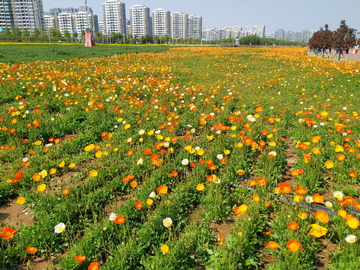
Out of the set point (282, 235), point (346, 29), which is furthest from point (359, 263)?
point (346, 29)

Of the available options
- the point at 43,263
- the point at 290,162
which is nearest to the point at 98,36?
the point at 290,162

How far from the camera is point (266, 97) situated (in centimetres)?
881

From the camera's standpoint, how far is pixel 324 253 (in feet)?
8.66

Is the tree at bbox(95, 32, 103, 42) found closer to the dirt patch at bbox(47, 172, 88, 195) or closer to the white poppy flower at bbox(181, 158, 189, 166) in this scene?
the dirt patch at bbox(47, 172, 88, 195)

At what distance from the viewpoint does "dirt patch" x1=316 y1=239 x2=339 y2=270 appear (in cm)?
251

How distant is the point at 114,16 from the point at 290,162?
218995 mm

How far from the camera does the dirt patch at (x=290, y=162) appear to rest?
4.03 m

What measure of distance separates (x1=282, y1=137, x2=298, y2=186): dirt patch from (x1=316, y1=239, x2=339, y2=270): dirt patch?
123 centimetres

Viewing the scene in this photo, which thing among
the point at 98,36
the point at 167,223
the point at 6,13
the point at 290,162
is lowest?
Result: the point at 290,162

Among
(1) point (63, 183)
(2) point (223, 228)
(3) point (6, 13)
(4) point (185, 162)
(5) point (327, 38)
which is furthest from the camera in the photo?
(3) point (6, 13)

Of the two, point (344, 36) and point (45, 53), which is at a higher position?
point (344, 36)

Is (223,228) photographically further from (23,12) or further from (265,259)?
(23,12)

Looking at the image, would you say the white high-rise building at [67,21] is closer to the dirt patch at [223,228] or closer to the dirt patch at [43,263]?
the dirt patch at [43,263]

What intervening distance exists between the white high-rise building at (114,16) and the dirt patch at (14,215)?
8239 inches
